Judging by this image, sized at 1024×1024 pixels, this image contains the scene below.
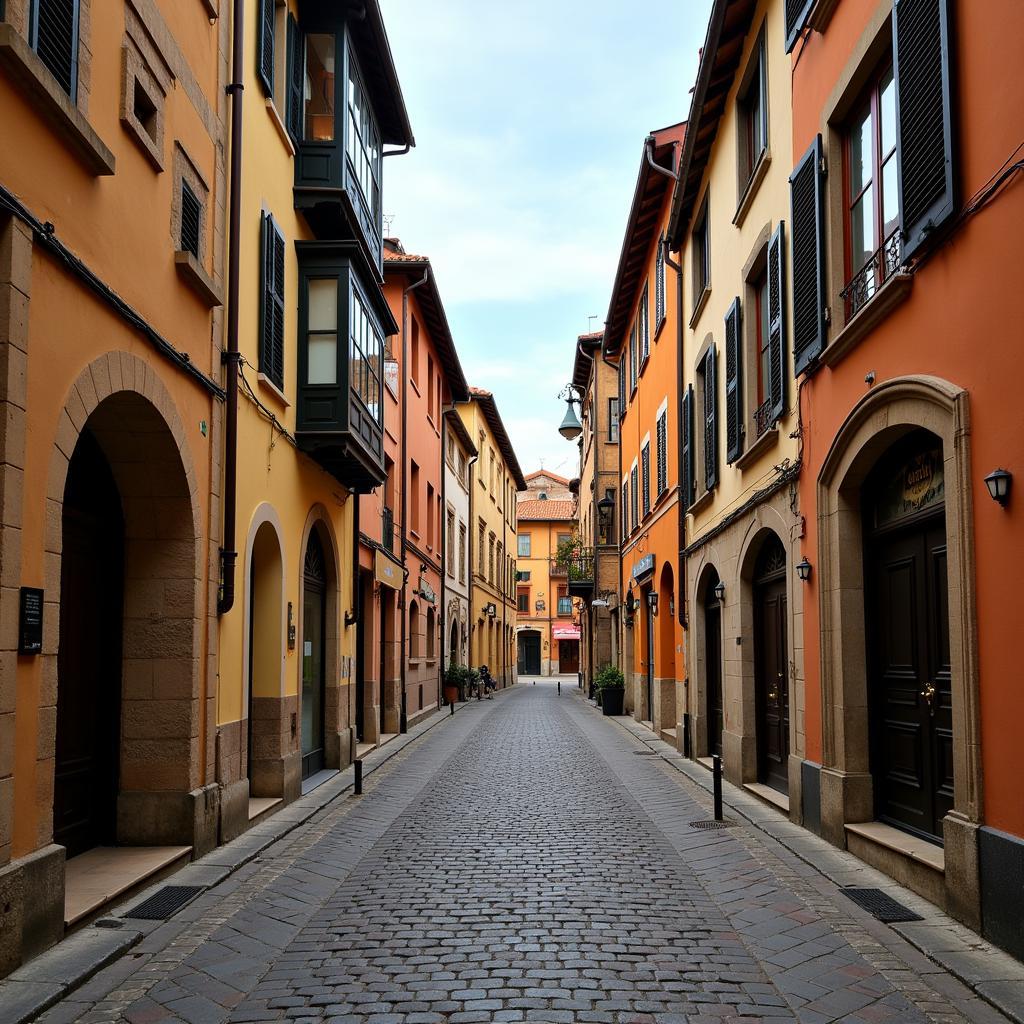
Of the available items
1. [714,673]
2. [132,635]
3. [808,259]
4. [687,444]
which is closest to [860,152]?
[808,259]

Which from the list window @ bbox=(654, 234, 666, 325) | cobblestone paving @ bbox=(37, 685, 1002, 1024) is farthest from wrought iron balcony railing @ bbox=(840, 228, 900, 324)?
window @ bbox=(654, 234, 666, 325)

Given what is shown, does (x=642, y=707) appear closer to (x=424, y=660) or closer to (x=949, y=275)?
(x=424, y=660)

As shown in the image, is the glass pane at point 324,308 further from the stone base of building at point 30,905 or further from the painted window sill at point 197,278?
the stone base of building at point 30,905

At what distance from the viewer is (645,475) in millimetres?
24250

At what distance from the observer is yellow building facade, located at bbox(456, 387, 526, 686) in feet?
135

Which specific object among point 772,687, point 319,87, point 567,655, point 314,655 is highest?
point 319,87

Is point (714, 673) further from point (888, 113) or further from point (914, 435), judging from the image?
point (888, 113)

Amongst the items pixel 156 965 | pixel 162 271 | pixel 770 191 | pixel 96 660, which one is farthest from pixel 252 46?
pixel 156 965

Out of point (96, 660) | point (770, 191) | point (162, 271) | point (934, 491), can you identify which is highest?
point (770, 191)

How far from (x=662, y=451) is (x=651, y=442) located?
1.90 metres

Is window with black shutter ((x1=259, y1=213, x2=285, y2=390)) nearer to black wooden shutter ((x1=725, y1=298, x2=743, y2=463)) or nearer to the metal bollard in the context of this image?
black wooden shutter ((x1=725, y1=298, x2=743, y2=463))

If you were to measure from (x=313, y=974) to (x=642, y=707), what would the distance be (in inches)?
757

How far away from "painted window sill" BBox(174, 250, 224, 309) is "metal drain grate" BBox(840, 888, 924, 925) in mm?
6732

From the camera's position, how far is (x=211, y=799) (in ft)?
30.1
